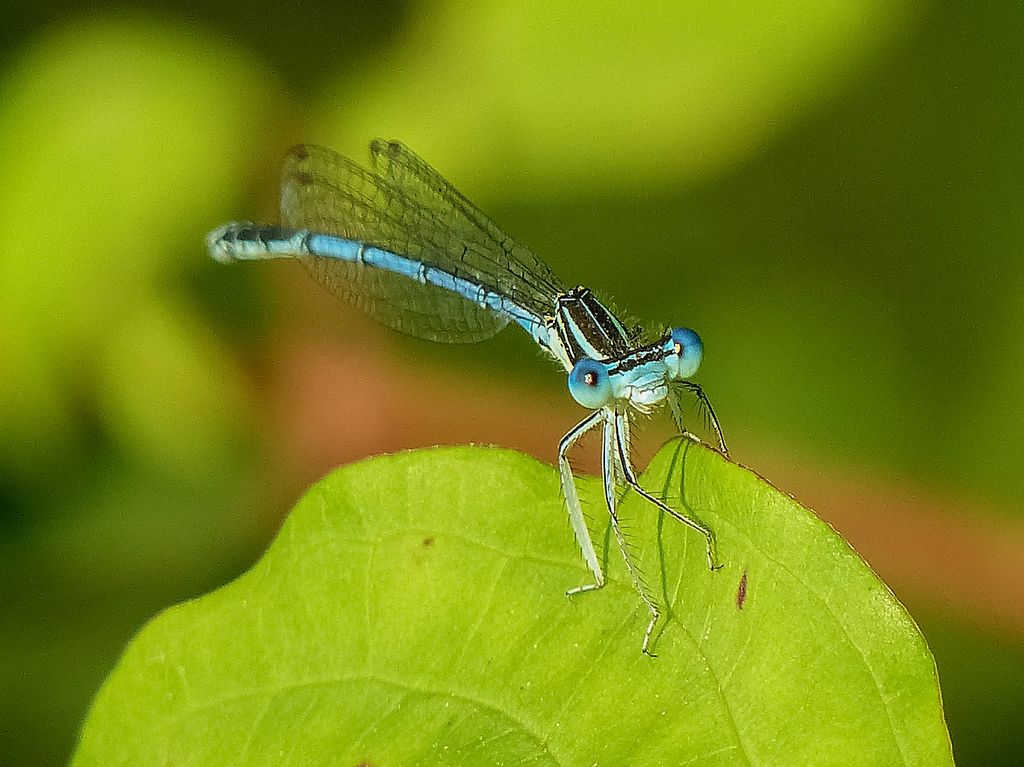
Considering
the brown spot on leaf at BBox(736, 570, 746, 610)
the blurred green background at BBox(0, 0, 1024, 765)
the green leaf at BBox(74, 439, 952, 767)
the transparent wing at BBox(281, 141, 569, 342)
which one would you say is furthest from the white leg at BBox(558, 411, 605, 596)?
the blurred green background at BBox(0, 0, 1024, 765)

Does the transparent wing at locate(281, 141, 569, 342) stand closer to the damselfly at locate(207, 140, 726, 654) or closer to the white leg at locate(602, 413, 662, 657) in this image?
the damselfly at locate(207, 140, 726, 654)

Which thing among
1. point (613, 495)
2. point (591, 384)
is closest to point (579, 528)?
point (613, 495)

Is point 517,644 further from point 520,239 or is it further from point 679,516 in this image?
point 520,239

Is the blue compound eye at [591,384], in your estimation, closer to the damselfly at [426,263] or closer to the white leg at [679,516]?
the damselfly at [426,263]

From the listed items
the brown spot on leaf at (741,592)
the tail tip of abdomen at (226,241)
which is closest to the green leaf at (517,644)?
the brown spot on leaf at (741,592)

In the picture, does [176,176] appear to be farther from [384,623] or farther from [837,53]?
[384,623]
